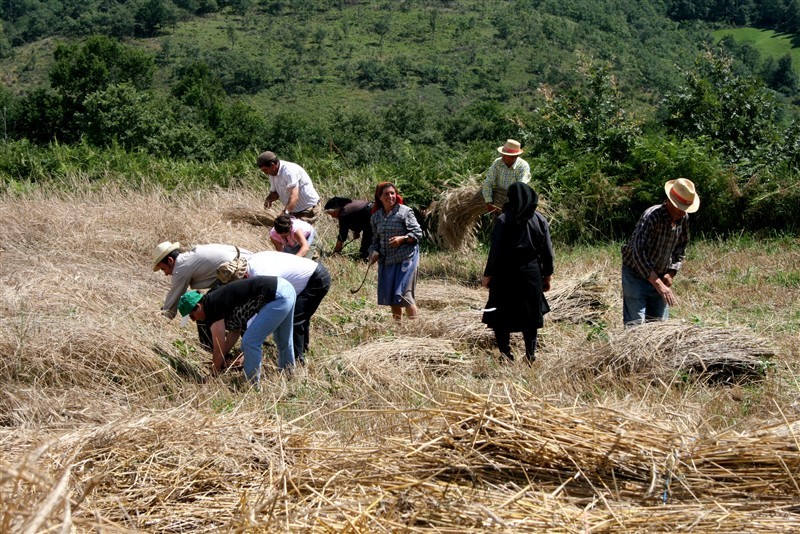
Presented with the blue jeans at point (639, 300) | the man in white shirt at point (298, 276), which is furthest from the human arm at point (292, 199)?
the blue jeans at point (639, 300)

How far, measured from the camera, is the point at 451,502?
321cm

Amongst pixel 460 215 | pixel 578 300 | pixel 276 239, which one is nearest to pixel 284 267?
pixel 276 239

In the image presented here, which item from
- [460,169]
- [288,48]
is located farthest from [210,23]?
[460,169]

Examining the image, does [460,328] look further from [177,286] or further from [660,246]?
[177,286]

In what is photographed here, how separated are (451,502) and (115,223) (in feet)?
25.8

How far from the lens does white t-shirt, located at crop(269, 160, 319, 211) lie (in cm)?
859

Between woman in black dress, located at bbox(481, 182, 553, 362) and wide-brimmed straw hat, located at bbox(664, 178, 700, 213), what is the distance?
874mm

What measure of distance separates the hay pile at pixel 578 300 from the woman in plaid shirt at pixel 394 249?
1.28 m

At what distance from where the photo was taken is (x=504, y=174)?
337 inches

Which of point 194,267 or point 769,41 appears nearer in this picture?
point 194,267

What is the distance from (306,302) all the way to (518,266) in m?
1.59

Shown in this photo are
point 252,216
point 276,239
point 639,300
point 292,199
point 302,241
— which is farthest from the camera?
point 252,216

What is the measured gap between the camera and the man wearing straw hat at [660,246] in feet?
18.4

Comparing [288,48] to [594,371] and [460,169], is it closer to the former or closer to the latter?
[460,169]
